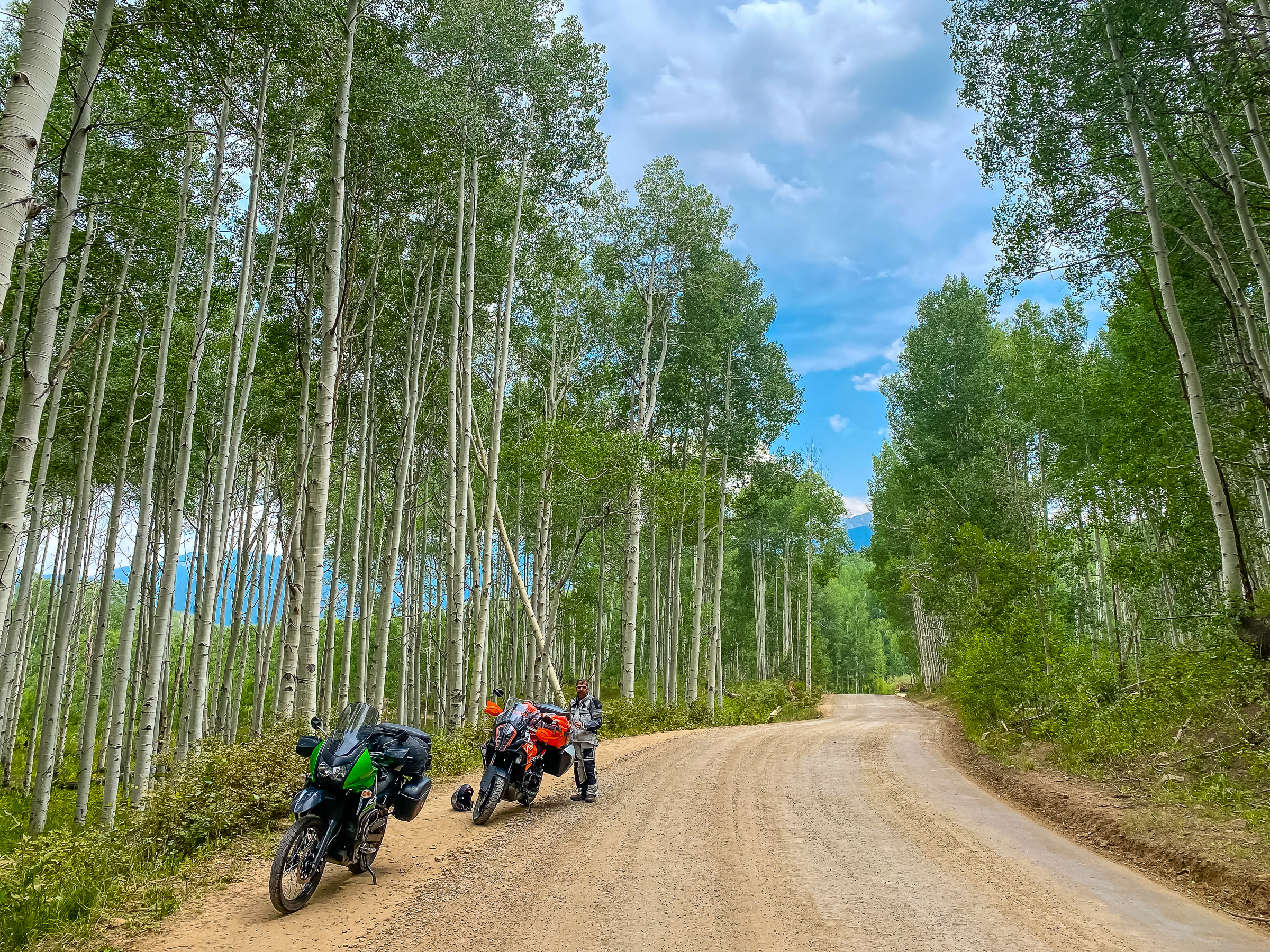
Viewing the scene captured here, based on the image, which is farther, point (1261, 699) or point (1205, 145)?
point (1205, 145)

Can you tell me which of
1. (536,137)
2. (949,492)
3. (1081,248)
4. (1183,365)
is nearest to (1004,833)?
(1183,365)

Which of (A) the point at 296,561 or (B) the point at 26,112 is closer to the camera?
(B) the point at 26,112

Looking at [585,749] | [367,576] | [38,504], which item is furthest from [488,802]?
[38,504]

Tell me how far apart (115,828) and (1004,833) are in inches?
336

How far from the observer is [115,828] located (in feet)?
21.3

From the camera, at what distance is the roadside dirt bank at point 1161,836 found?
4.34 m

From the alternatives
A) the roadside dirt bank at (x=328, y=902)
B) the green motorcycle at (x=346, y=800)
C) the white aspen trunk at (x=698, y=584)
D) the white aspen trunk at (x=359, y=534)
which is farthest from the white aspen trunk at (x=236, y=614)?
the green motorcycle at (x=346, y=800)

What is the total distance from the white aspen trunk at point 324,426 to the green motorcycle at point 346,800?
3.29m

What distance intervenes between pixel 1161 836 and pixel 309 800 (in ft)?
21.8

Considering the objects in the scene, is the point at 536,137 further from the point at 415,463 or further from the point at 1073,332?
the point at 1073,332

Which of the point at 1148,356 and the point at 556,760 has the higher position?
the point at 1148,356

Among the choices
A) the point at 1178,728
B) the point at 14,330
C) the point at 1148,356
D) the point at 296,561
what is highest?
the point at 1148,356

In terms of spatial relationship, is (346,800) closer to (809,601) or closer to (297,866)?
(297,866)

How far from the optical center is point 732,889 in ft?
14.5
